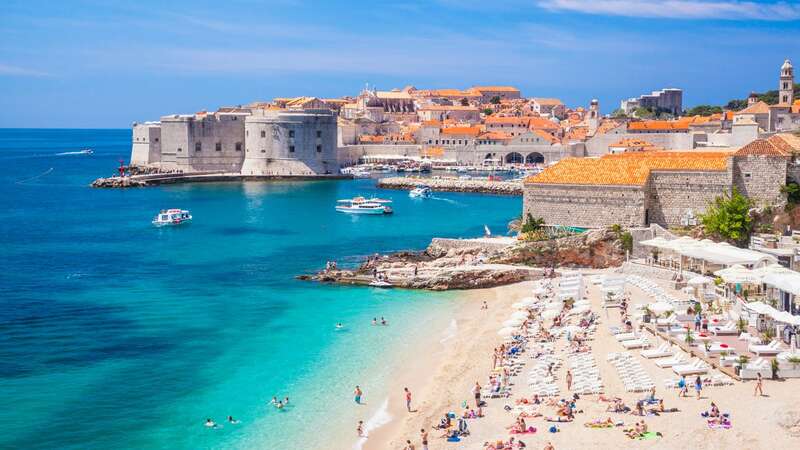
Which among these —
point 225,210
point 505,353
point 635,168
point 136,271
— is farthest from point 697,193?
point 225,210

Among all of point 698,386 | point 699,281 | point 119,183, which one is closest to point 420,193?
point 119,183

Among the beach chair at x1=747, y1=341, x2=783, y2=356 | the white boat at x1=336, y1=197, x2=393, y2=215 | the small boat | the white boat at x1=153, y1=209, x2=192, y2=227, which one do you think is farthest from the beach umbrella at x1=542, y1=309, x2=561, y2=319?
the small boat

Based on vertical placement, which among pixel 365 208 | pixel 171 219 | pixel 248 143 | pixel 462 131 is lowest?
pixel 171 219

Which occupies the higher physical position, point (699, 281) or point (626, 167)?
point (626, 167)

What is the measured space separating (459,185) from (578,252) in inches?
1424

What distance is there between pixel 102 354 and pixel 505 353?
26.6 feet

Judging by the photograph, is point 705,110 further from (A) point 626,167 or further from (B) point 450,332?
(B) point 450,332

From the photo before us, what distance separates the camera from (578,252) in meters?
24.4

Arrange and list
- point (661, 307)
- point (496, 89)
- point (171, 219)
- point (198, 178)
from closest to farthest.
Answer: point (661, 307) < point (171, 219) < point (198, 178) < point (496, 89)

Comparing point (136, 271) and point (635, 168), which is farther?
point (136, 271)

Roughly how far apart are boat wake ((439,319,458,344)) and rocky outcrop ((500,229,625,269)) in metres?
5.47

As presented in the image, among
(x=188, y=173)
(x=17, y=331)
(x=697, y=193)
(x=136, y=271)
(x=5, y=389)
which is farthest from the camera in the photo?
(x=188, y=173)

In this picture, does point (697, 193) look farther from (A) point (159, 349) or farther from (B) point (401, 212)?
(B) point (401, 212)

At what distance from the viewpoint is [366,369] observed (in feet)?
54.7
